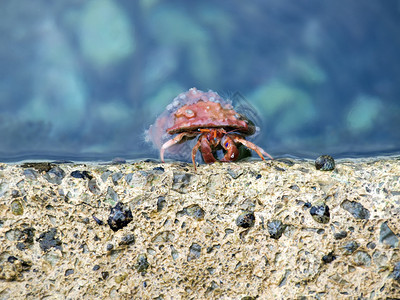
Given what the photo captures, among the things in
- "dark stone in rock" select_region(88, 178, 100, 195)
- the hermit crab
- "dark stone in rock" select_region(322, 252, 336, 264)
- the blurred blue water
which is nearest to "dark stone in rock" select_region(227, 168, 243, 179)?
the hermit crab

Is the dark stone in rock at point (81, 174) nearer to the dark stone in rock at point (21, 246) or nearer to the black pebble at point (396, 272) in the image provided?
the dark stone in rock at point (21, 246)

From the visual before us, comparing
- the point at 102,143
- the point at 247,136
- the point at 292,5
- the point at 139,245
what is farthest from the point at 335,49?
the point at 139,245

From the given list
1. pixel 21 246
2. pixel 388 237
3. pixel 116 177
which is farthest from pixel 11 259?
Answer: pixel 388 237

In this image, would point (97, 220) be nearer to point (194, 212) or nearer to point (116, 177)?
point (116, 177)

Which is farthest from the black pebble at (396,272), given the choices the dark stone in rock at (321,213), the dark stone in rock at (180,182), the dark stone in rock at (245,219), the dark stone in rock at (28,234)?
the dark stone in rock at (28,234)

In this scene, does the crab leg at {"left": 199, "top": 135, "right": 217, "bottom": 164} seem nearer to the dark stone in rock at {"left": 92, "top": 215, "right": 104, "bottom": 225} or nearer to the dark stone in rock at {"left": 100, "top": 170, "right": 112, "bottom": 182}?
the dark stone in rock at {"left": 100, "top": 170, "right": 112, "bottom": 182}

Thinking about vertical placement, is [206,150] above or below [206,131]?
below
